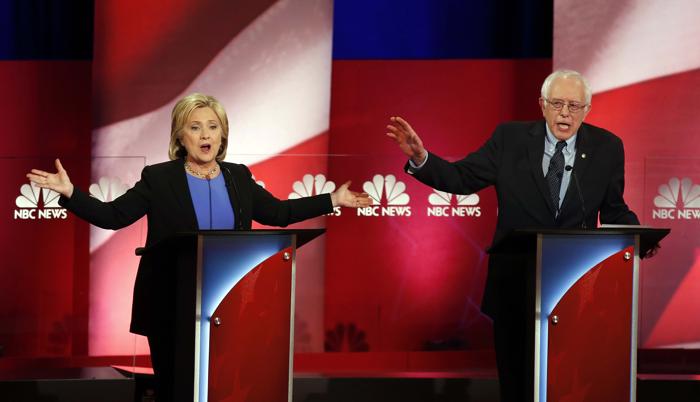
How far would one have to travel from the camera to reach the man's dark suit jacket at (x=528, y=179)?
316cm

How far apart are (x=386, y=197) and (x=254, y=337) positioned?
6.45 feet

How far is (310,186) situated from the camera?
4629 millimetres

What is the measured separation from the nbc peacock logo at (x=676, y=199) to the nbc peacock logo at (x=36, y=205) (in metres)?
2.86

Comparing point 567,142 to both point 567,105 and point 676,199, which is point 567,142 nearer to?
point 567,105

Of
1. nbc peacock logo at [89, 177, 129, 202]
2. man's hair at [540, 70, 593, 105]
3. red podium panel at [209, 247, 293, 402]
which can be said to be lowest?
red podium panel at [209, 247, 293, 402]

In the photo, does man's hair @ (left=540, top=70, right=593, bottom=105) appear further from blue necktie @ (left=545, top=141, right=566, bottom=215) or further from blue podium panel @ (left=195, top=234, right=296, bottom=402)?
blue podium panel @ (left=195, top=234, right=296, bottom=402)

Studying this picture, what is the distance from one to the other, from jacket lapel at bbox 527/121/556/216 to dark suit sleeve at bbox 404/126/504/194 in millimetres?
121

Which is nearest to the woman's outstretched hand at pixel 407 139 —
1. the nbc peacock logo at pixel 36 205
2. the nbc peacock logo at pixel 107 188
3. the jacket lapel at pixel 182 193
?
the jacket lapel at pixel 182 193

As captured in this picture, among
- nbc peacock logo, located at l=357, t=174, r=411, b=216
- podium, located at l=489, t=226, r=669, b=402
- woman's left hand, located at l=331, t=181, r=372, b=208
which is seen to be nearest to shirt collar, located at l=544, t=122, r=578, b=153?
podium, located at l=489, t=226, r=669, b=402

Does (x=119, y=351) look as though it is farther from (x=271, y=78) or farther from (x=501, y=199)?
(x=501, y=199)

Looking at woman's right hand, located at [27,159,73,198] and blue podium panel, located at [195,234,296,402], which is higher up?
woman's right hand, located at [27,159,73,198]

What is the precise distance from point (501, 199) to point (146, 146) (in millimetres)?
2678

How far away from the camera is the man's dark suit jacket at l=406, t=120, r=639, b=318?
3158 millimetres

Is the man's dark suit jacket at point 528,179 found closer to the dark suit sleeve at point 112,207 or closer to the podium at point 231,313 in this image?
the podium at point 231,313
